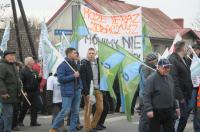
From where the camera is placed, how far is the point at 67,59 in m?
9.58

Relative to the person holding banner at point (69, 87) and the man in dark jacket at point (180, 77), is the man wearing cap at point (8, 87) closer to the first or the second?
the person holding banner at point (69, 87)

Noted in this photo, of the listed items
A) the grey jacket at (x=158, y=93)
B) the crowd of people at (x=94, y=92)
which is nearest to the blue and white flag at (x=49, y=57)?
the crowd of people at (x=94, y=92)

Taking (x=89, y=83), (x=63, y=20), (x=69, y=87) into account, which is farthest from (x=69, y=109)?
(x=63, y=20)

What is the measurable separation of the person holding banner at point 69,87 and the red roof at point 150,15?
28618mm

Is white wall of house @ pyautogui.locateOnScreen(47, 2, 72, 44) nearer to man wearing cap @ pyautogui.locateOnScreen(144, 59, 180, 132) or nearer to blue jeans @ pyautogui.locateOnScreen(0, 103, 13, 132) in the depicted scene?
blue jeans @ pyautogui.locateOnScreen(0, 103, 13, 132)

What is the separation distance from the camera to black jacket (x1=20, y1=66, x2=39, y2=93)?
36.5 feet

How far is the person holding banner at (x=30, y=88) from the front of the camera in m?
11.1

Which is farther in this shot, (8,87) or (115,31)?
(115,31)

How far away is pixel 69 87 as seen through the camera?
934cm

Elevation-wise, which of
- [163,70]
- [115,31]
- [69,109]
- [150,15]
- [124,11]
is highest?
[150,15]

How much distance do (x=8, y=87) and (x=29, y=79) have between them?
2.14 m

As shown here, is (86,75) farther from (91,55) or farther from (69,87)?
(69,87)

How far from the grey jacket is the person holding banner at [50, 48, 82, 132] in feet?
7.34

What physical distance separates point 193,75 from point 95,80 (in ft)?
6.94
